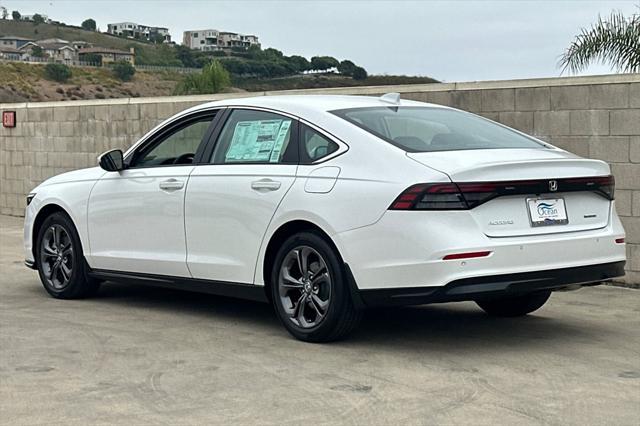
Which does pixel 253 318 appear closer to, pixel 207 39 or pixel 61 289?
pixel 61 289

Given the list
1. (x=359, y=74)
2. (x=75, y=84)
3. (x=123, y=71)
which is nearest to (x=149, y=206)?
(x=359, y=74)

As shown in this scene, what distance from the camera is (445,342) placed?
7.09 meters

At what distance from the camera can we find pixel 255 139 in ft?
25.2

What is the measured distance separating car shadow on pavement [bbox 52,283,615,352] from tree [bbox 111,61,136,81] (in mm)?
55840

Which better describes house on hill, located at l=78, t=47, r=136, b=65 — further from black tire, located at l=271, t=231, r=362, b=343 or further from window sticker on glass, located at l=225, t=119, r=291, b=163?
black tire, located at l=271, t=231, r=362, b=343

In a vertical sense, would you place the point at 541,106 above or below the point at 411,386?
above

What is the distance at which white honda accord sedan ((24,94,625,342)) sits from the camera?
638 cm

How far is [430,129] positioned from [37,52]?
227 ft

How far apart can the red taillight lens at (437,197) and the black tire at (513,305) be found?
5.39 feet

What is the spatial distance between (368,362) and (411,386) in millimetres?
624

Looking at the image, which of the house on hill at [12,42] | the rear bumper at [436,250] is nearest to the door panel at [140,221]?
the rear bumper at [436,250]

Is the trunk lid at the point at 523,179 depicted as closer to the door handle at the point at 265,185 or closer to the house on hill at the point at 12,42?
the door handle at the point at 265,185

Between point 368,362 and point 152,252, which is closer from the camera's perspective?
point 368,362

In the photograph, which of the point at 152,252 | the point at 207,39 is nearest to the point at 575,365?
the point at 152,252
